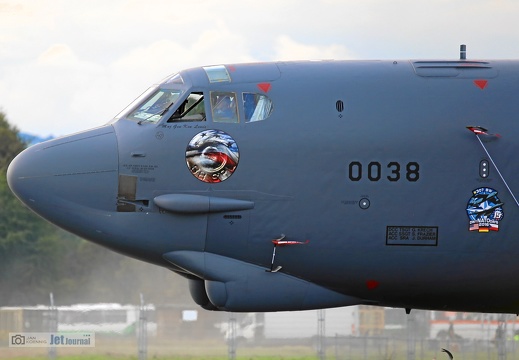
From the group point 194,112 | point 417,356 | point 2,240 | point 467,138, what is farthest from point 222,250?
point 2,240

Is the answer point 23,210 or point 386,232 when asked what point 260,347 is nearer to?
point 386,232

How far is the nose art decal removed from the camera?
43.7 ft

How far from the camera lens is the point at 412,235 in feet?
44.2

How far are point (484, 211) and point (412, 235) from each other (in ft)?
2.71

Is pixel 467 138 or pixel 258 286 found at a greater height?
pixel 467 138

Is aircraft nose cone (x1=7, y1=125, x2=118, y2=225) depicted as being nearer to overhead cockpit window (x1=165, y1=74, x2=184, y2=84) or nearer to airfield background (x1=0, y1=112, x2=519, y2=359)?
overhead cockpit window (x1=165, y1=74, x2=184, y2=84)

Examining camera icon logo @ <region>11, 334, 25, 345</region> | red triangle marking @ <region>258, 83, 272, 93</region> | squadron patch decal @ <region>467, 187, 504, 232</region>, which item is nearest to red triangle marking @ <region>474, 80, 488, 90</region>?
squadron patch decal @ <region>467, 187, 504, 232</region>

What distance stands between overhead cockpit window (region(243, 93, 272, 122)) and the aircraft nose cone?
4.87 ft

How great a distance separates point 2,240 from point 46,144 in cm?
1847

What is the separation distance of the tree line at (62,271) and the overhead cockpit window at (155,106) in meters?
12.4

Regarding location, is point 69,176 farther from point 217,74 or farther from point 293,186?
point 293,186

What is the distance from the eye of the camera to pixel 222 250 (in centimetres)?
1346

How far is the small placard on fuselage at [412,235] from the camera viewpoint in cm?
1344

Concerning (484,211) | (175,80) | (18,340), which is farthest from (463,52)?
(18,340)
